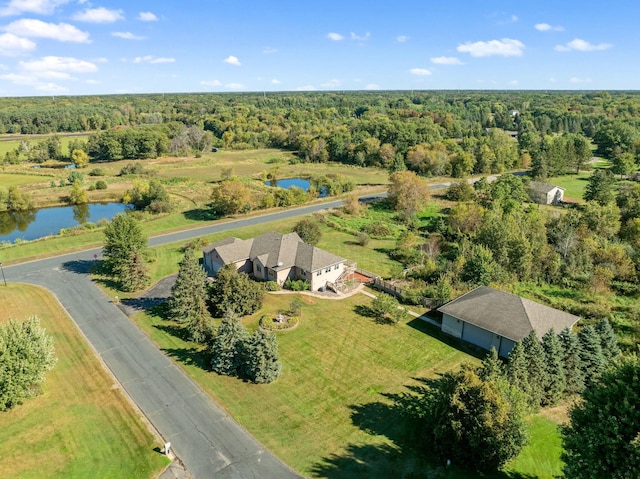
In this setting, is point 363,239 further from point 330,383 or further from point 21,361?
point 21,361


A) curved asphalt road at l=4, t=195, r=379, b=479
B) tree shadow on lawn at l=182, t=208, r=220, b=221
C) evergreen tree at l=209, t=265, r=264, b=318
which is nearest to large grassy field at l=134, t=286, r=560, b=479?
curved asphalt road at l=4, t=195, r=379, b=479

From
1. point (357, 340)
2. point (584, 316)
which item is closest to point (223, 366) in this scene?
point (357, 340)

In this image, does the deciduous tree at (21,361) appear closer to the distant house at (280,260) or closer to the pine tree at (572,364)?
the distant house at (280,260)

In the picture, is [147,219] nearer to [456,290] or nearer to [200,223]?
[200,223]

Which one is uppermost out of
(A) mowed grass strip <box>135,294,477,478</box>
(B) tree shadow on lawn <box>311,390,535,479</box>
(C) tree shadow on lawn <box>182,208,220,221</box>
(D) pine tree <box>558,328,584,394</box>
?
(C) tree shadow on lawn <box>182,208,220,221</box>

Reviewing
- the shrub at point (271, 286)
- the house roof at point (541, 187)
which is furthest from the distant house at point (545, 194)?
the shrub at point (271, 286)

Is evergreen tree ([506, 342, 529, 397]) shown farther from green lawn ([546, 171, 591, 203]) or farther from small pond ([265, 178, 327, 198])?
small pond ([265, 178, 327, 198])
